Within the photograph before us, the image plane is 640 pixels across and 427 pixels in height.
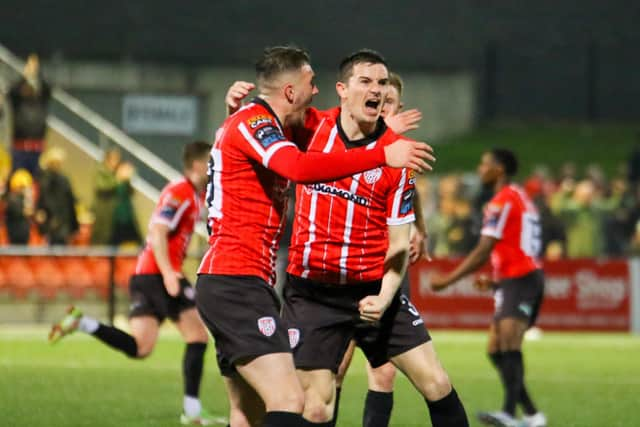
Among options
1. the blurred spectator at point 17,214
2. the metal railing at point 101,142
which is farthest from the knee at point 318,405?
the metal railing at point 101,142

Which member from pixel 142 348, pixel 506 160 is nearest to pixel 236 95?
pixel 142 348

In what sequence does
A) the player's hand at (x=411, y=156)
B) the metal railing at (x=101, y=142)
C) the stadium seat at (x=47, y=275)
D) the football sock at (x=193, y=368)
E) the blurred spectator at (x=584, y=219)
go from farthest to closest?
the metal railing at (x=101, y=142), the blurred spectator at (x=584, y=219), the stadium seat at (x=47, y=275), the football sock at (x=193, y=368), the player's hand at (x=411, y=156)

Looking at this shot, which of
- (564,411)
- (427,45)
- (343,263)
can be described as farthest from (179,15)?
(343,263)

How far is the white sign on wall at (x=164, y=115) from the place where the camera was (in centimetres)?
2619

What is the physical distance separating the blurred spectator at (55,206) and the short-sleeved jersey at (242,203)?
1452cm

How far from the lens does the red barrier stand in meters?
22.0

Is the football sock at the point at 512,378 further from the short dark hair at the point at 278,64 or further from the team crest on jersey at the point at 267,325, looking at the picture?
the short dark hair at the point at 278,64

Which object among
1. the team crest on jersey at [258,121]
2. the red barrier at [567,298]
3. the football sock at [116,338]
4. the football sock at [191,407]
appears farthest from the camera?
the red barrier at [567,298]

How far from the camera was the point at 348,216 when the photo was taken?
27.0ft

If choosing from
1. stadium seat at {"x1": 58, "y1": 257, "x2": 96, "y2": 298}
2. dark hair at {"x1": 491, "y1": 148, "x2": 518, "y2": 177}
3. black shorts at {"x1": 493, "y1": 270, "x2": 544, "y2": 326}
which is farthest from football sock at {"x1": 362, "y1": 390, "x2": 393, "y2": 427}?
stadium seat at {"x1": 58, "y1": 257, "x2": 96, "y2": 298}

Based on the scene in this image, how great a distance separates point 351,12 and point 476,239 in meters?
15.7

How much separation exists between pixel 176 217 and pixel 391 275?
387cm

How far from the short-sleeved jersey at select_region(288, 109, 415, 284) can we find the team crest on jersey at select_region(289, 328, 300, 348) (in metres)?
0.32

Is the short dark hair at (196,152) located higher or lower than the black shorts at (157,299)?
higher
